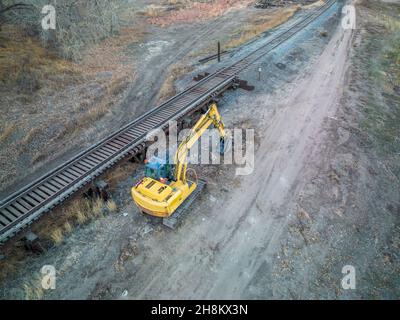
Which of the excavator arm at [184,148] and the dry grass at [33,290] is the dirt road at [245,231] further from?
the dry grass at [33,290]

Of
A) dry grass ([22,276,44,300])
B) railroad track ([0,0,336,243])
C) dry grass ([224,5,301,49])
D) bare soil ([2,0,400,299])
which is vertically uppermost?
dry grass ([224,5,301,49])

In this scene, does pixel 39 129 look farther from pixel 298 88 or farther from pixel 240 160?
pixel 298 88

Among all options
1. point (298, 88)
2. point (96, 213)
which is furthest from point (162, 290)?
point (298, 88)

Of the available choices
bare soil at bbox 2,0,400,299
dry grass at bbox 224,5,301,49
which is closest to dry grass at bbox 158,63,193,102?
bare soil at bbox 2,0,400,299

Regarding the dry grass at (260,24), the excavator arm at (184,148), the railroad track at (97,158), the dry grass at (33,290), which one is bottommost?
the dry grass at (33,290)

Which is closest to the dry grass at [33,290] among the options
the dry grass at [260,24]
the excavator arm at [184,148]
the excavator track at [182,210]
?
the excavator track at [182,210]

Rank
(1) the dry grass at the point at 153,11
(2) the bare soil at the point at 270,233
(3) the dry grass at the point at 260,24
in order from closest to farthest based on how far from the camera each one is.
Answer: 1. (2) the bare soil at the point at 270,233
2. (3) the dry grass at the point at 260,24
3. (1) the dry grass at the point at 153,11

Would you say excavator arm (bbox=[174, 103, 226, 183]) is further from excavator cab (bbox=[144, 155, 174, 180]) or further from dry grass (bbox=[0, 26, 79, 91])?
dry grass (bbox=[0, 26, 79, 91])
